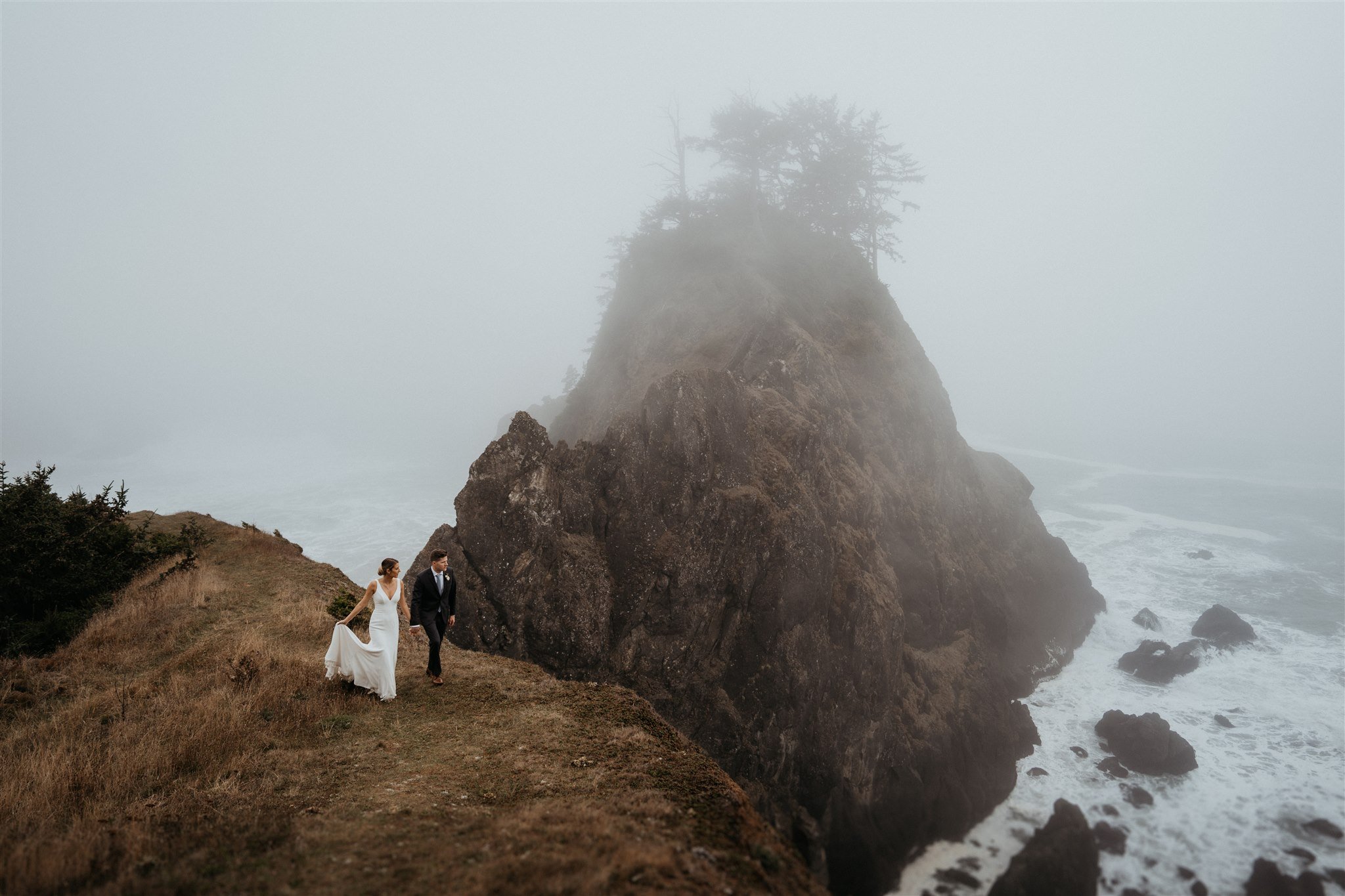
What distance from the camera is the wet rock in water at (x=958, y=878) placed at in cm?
1752

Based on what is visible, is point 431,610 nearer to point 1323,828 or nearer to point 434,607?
point 434,607

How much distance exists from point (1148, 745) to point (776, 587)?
17616 millimetres

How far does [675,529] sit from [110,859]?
1659 centimetres

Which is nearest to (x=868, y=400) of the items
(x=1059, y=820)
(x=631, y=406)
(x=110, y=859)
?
(x=631, y=406)

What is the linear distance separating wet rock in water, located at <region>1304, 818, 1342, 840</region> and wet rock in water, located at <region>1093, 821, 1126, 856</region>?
21.4ft

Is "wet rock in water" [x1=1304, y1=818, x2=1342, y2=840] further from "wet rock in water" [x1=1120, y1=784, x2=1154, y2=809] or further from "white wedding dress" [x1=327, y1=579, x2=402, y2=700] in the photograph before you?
"white wedding dress" [x1=327, y1=579, x2=402, y2=700]

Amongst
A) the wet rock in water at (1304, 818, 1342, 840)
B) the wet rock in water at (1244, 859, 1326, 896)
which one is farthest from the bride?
the wet rock in water at (1304, 818, 1342, 840)

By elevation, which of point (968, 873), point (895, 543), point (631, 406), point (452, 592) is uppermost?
point (631, 406)

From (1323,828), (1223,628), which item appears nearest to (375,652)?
(1323,828)

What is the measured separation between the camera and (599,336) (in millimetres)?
39094

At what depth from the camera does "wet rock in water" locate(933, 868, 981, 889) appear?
17516 millimetres

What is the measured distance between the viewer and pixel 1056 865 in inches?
674

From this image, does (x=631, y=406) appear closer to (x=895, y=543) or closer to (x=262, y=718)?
(x=895, y=543)

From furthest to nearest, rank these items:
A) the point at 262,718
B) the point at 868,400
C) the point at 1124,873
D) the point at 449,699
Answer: the point at 868,400 → the point at 1124,873 → the point at 449,699 → the point at 262,718
